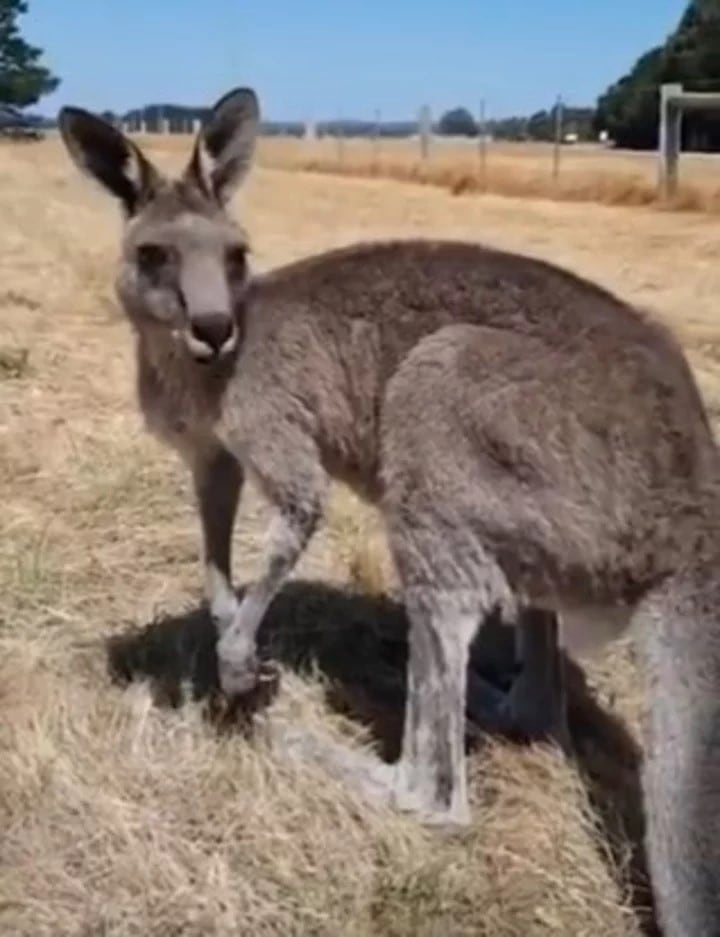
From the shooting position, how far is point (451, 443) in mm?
3746

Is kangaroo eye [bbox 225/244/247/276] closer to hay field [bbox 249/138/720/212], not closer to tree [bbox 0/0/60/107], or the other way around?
hay field [bbox 249/138/720/212]

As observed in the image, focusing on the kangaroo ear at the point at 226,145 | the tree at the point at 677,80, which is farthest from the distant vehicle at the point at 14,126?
the kangaroo ear at the point at 226,145

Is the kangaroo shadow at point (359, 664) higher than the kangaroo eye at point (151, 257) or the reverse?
the reverse

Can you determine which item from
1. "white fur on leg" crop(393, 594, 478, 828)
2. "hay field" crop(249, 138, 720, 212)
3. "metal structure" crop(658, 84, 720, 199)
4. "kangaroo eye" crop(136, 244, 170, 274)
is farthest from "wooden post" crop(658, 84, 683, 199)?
"white fur on leg" crop(393, 594, 478, 828)

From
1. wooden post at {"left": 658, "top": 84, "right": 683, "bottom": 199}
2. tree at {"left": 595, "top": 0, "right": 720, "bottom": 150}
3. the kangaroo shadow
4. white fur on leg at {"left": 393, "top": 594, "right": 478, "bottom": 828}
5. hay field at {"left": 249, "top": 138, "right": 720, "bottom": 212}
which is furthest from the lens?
tree at {"left": 595, "top": 0, "right": 720, "bottom": 150}

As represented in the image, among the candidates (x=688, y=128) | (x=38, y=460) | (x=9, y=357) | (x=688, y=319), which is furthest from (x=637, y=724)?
(x=688, y=128)

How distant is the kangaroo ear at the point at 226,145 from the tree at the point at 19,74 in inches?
1446

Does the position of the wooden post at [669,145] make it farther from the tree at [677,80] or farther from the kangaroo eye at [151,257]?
the kangaroo eye at [151,257]

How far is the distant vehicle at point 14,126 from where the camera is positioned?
40.0 m

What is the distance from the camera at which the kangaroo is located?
3.53m

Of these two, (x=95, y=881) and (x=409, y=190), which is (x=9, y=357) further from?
(x=409, y=190)

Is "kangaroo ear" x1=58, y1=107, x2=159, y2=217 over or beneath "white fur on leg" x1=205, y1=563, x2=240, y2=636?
over

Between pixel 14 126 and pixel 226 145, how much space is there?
37736mm

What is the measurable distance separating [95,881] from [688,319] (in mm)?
7139
